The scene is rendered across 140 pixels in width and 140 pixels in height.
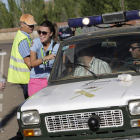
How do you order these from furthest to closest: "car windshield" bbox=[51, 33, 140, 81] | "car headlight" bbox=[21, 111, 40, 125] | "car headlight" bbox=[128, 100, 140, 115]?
1. "car windshield" bbox=[51, 33, 140, 81]
2. "car headlight" bbox=[21, 111, 40, 125]
3. "car headlight" bbox=[128, 100, 140, 115]

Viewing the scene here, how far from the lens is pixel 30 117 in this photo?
382 cm

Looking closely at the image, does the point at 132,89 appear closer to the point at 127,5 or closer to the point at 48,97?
the point at 48,97

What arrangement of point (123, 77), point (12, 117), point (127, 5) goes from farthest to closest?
point (127, 5)
point (12, 117)
point (123, 77)

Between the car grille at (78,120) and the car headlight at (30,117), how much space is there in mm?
112

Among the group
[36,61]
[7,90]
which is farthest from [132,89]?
[7,90]

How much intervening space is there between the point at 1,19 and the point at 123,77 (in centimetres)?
6899

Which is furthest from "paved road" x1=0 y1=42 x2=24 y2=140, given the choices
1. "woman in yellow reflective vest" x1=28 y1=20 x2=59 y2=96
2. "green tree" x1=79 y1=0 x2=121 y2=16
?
"green tree" x1=79 y1=0 x2=121 y2=16

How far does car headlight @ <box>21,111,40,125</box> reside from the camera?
380 cm

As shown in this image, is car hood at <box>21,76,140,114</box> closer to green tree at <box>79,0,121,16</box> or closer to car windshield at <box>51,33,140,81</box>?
car windshield at <box>51,33,140,81</box>

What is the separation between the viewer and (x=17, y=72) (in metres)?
5.73

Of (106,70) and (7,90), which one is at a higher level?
(106,70)

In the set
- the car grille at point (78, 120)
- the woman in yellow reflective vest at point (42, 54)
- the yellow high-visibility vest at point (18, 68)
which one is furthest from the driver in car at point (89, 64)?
the yellow high-visibility vest at point (18, 68)

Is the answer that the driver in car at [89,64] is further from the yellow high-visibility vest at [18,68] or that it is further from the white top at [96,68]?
the yellow high-visibility vest at [18,68]

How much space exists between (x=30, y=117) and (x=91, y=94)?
0.71 meters
